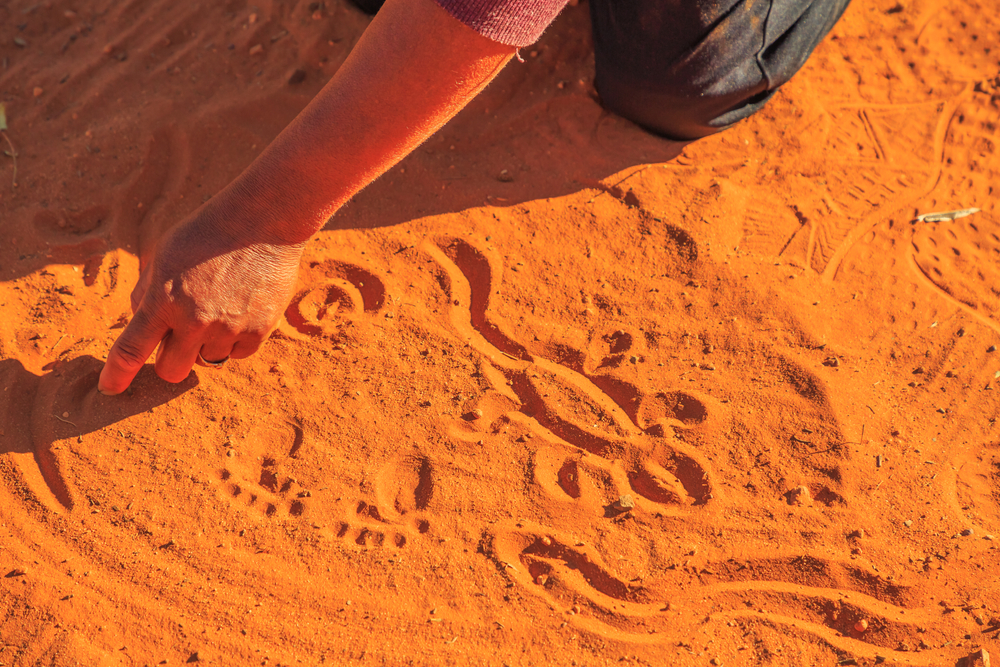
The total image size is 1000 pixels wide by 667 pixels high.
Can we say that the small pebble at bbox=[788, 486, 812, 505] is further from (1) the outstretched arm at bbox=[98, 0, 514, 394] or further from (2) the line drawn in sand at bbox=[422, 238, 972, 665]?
(1) the outstretched arm at bbox=[98, 0, 514, 394]

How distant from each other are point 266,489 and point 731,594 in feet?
4.50

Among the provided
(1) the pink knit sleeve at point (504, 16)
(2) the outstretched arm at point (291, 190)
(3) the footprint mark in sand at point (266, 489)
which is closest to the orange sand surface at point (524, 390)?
(3) the footprint mark in sand at point (266, 489)

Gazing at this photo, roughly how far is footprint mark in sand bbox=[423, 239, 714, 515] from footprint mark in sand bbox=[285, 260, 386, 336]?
0.99 ft

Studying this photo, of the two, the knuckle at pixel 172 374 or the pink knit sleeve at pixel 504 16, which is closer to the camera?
the pink knit sleeve at pixel 504 16

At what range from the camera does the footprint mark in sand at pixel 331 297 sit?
233 centimetres

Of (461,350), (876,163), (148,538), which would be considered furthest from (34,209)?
(876,163)

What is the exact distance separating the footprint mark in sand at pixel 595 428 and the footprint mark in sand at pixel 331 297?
303 millimetres

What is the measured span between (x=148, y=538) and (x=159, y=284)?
0.73 meters

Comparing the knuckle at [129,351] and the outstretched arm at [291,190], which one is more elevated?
the outstretched arm at [291,190]

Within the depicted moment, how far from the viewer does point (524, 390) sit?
2.22 metres

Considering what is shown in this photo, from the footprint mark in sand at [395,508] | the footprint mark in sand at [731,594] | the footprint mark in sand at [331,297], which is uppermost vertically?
the footprint mark in sand at [331,297]

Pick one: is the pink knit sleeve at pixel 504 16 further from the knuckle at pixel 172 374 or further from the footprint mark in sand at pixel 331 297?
the knuckle at pixel 172 374

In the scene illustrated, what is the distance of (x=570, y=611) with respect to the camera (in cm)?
191

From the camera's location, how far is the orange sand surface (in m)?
1.91
